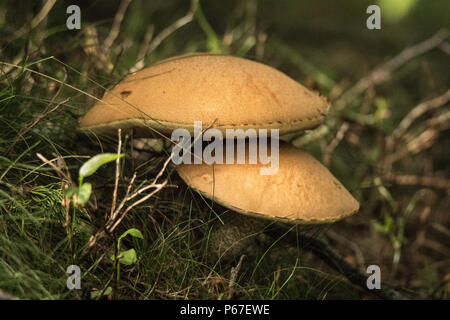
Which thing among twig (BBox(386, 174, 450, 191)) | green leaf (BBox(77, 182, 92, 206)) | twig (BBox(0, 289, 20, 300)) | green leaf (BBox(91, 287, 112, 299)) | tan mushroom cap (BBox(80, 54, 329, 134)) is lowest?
green leaf (BBox(91, 287, 112, 299))

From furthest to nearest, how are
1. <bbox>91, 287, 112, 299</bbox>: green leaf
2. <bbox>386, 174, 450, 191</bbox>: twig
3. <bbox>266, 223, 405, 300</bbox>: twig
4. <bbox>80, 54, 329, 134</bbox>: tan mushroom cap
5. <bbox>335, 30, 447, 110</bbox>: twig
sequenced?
1. <bbox>335, 30, 447, 110</bbox>: twig
2. <bbox>386, 174, 450, 191</bbox>: twig
3. <bbox>266, 223, 405, 300</bbox>: twig
4. <bbox>80, 54, 329, 134</bbox>: tan mushroom cap
5. <bbox>91, 287, 112, 299</bbox>: green leaf

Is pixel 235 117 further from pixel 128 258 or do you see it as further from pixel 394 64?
pixel 394 64

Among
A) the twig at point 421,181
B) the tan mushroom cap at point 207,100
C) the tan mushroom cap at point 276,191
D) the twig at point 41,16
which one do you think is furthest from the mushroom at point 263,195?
the twig at point 421,181

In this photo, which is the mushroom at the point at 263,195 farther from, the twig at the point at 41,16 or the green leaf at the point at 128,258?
the twig at the point at 41,16

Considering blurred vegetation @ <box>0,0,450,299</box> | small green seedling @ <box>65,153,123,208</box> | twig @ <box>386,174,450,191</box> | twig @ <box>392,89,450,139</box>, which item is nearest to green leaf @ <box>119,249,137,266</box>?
blurred vegetation @ <box>0,0,450,299</box>

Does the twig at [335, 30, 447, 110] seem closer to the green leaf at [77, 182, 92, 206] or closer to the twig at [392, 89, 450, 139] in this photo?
the twig at [392, 89, 450, 139]

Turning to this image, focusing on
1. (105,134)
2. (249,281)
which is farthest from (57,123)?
(249,281)

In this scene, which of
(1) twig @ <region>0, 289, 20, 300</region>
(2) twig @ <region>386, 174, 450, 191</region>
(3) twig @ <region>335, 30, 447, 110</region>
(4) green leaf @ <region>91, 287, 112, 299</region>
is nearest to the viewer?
(1) twig @ <region>0, 289, 20, 300</region>
